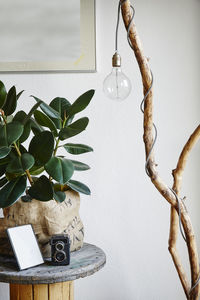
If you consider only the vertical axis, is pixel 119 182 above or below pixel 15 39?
below

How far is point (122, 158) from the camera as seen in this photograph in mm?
2137

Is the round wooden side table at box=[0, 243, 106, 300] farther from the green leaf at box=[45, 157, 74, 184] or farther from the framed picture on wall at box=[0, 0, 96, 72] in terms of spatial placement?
the framed picture on wall at box=[0, 0, 96, 72]

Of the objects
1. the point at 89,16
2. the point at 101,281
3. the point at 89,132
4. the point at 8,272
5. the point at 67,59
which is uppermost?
the point at 89,16

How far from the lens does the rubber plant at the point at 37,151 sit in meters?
1.53

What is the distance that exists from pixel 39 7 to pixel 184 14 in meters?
→ 0.76

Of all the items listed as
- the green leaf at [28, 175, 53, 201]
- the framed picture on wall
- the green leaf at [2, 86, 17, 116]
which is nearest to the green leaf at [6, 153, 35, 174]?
the green leaf at [28, 175, 53, 201]

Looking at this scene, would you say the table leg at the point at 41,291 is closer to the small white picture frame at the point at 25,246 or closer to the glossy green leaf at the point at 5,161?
the small white picture frame at the point at 25,246

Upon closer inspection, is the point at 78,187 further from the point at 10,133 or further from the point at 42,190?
the point at 10,133

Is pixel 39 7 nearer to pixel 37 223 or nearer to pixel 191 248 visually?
pixel 37 223

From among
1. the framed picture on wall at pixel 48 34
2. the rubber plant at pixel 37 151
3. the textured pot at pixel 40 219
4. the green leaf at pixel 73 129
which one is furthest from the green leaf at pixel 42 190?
the framed picture on wall at pixel 48 34

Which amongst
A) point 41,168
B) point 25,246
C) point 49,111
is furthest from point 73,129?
point 25,246

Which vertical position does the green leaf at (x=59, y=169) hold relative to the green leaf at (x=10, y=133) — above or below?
below

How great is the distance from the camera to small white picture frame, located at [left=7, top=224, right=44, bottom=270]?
61.4 inches

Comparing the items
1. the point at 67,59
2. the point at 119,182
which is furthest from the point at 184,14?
the point at 119,182
